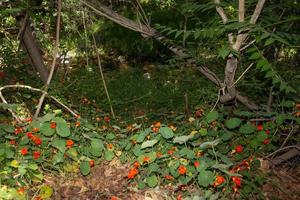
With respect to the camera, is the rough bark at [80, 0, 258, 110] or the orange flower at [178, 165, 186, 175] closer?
the orange flower at [178, 165, 186, 175]

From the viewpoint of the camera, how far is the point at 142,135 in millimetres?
3494

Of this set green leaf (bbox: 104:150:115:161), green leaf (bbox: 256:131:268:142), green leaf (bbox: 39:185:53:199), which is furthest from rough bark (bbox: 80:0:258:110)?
green leaf (bbox: 39:185:53:199)

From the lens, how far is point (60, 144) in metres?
3.24

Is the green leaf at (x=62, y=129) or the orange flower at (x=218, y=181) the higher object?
the green leaf at (x=62, y=129)

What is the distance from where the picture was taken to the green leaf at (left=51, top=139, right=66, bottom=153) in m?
3.21

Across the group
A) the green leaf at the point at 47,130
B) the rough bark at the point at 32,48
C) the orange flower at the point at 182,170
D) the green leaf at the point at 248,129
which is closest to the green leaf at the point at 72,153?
the green leaf at the point at 47,130

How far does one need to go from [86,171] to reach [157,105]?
3072mm

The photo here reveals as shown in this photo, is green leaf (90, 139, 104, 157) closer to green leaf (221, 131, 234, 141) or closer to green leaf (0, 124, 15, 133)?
green leaf (0, 124, 15, 133)

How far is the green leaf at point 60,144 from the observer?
3210mm

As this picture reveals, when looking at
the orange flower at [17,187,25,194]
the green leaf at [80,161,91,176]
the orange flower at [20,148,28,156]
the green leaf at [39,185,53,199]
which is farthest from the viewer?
the green leaf at [80,161,91,176]

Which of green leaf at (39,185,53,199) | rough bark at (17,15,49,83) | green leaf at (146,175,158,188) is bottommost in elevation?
green leaf at (39,185,53,199)

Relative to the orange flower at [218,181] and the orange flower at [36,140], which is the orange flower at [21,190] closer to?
the orange flower at [36,140]

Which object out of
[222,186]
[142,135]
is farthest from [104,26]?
[222,186]

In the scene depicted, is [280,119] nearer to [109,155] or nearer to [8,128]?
[109,155]
